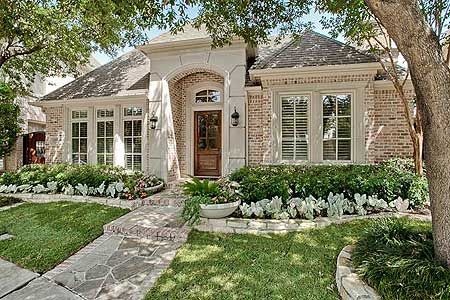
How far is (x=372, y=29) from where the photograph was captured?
22.6 ft

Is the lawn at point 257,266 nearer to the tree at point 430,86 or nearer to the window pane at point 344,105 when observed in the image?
the tree at point 430,86

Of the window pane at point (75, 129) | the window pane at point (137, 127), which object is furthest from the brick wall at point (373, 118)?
the window pane at point (75, 129)

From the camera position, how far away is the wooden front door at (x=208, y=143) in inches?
401

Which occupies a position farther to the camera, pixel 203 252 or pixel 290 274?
pixel 203 252

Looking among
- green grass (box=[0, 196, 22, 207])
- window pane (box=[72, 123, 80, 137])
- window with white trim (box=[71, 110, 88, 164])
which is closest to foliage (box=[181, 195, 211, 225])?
green grass (box=[0, 196, 22, 207])

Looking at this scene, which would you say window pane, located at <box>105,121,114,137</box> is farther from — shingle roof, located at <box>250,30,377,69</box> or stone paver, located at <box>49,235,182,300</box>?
stone paver, located at <box>49,235,182,300</box>

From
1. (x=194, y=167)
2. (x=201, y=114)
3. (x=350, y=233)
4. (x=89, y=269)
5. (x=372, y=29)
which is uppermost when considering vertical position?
(x=372, y=29)

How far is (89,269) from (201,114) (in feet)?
23.2

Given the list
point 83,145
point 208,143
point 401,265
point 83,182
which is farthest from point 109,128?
point 401,265

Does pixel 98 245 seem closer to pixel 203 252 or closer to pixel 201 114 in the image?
pixel 203 252

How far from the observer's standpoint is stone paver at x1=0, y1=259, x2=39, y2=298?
369 cm

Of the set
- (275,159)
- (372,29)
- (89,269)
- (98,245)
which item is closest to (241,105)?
(275,159)

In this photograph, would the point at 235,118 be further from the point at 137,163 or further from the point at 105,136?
the point at 105,136

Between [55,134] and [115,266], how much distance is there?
8901 mm
